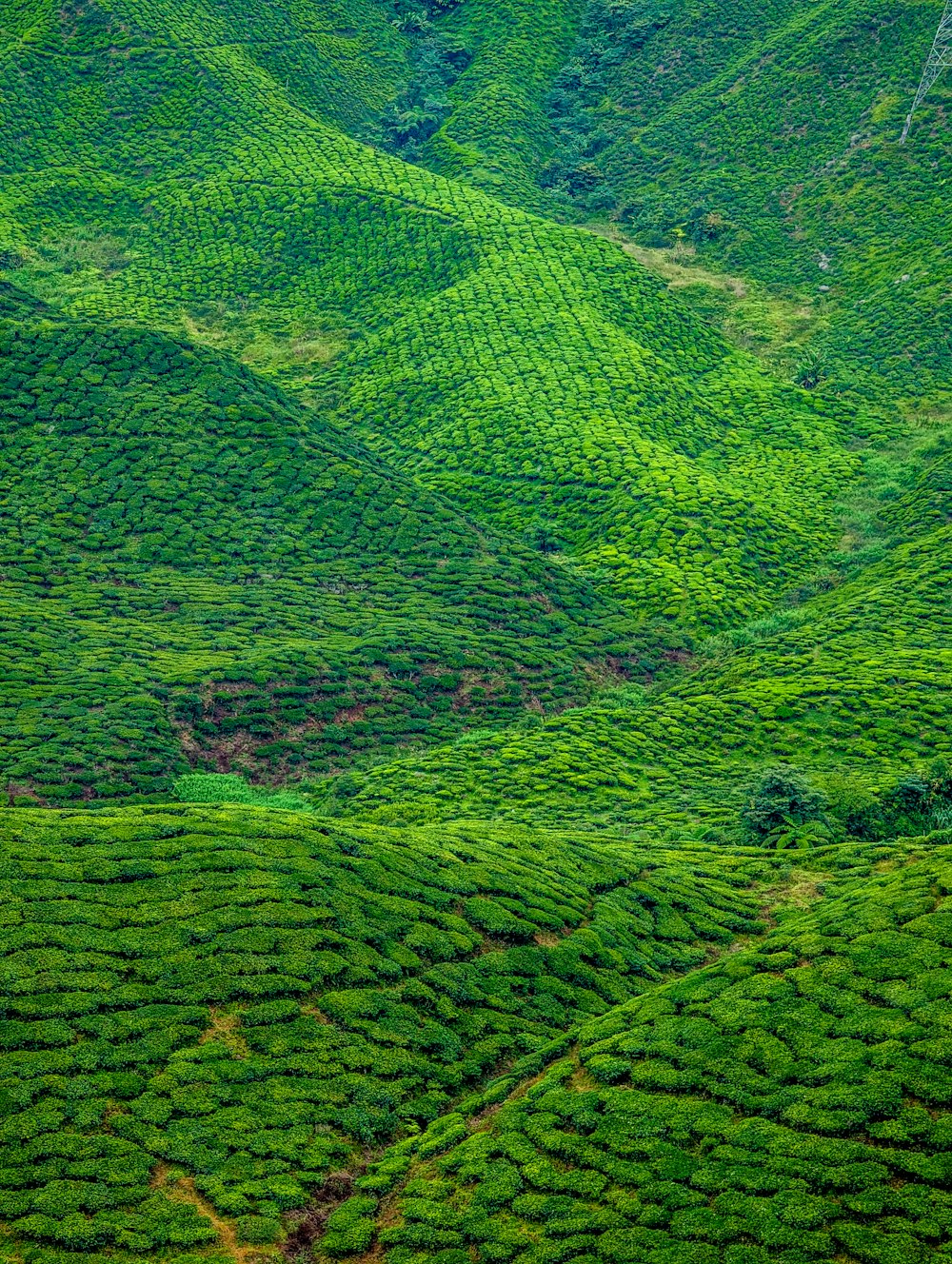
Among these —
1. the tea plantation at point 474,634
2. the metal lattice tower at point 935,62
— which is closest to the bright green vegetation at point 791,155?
the tea plantation at point 474,634

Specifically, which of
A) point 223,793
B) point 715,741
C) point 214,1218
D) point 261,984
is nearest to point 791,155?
point 715,741

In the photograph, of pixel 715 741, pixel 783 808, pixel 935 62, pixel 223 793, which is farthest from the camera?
pixel 935 62

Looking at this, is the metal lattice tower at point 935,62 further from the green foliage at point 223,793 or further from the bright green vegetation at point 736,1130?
the bright green vegetation at point 736,1130

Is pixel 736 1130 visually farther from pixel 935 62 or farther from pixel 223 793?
pixel 935 62

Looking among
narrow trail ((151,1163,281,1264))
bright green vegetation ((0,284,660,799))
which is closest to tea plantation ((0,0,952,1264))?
narrow trail ((151,1163,281,1264))

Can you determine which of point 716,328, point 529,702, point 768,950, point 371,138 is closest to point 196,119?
point 371,138

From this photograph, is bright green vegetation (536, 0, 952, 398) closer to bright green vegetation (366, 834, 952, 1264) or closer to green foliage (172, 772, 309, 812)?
green foliage (172, 772, 309, 812)
